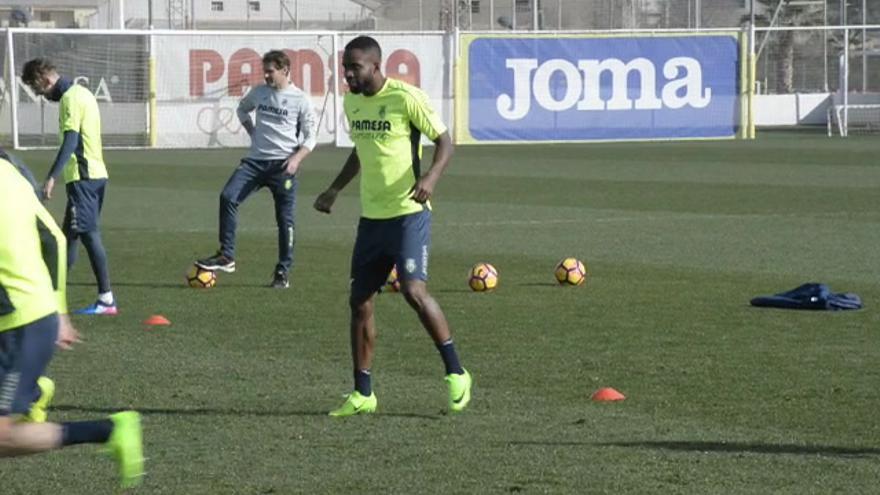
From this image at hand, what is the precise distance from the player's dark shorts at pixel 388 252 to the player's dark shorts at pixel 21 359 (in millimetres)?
3399

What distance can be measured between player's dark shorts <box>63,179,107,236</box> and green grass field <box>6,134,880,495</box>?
0.82 metres

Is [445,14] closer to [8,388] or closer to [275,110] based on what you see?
[275,110]

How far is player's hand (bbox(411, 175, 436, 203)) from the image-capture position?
9.78 meters

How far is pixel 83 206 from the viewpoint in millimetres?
14641

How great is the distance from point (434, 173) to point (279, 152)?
6606 mm

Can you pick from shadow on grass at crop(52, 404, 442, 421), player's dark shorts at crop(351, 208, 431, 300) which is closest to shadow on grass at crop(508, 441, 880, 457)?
shadow on grass at crop(52, 404, 442, 421)

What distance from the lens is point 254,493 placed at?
787 centimetres

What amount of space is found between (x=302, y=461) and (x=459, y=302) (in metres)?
6.43

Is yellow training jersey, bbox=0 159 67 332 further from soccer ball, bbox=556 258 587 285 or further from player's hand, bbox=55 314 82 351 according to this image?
soccer ball, bbox=556 258 587 285

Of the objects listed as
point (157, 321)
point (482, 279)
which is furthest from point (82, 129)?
point (482, 279)

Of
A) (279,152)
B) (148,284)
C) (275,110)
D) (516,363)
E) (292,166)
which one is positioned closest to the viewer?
(516,363)

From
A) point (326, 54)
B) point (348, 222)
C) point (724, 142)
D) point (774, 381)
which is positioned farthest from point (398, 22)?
point (774, 381)

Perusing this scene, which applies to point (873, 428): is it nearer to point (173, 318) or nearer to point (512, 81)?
point (173, 318)

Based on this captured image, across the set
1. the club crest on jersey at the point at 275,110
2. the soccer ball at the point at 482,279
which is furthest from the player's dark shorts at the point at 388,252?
the club crest on jersey at the point at 275,110
